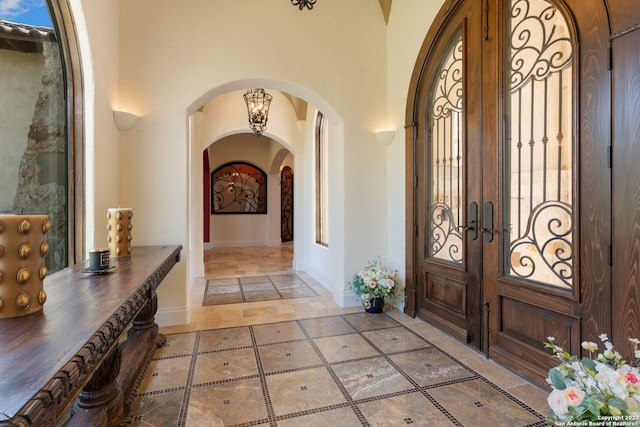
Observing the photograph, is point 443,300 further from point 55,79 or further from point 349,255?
point 55,79

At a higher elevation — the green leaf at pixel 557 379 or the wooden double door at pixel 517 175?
the wooden double door at pixel 517 175

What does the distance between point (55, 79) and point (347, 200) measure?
284 centimetres

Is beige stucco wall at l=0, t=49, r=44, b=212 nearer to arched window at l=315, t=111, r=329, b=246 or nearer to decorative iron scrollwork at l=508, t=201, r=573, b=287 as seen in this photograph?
decorative iron scrollwork at l=508, t=201, r=573, b=287

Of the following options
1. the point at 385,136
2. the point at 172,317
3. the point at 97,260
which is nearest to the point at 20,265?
the point at 97,260

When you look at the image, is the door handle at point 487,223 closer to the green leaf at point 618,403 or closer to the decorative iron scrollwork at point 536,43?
the decorative iron scrollwork at point 536,43

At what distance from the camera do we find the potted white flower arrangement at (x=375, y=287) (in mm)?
3664

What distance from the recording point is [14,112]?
2.00 m

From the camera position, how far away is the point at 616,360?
129 cm

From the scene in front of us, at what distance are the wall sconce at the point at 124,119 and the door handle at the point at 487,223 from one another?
3328 millimetres

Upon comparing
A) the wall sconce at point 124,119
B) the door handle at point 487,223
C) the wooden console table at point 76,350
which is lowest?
the wooden console table at point 76,350

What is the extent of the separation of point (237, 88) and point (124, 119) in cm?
122

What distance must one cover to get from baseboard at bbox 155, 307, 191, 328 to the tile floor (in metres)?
0.11

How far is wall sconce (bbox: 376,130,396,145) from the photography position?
395 cm

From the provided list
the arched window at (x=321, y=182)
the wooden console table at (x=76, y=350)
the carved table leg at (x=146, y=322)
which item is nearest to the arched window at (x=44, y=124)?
the wooden console table at (x=76, y=350)
